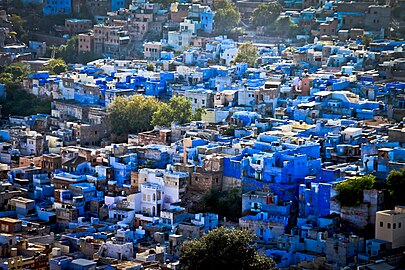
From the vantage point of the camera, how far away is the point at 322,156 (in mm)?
28188

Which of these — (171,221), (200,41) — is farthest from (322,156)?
(200,41)

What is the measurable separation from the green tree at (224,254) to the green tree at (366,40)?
16037mm

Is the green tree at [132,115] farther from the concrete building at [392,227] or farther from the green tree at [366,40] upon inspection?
the concrete building at [392,227]

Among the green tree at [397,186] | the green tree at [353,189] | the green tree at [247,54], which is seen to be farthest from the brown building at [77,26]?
the green tree at [397,186]

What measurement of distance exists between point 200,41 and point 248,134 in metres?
11.7

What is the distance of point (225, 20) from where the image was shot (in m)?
43.9

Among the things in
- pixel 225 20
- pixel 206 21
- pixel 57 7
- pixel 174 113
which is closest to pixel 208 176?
pixel 174 113

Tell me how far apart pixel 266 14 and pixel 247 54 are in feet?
18.2

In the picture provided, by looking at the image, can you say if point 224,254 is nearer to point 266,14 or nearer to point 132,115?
point 132,115

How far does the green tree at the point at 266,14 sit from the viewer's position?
43562 mm

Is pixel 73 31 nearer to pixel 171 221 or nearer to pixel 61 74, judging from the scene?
pixel 61 74

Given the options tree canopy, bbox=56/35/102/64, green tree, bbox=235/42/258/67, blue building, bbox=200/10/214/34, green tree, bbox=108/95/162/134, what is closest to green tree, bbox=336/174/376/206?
green tree, bbox=108/95/162/134

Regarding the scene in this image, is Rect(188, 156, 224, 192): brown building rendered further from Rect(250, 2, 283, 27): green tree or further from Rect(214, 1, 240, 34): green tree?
Rect(250, 2, 283, 27): green tree

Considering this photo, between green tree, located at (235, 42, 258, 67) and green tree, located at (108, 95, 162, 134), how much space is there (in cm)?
523
